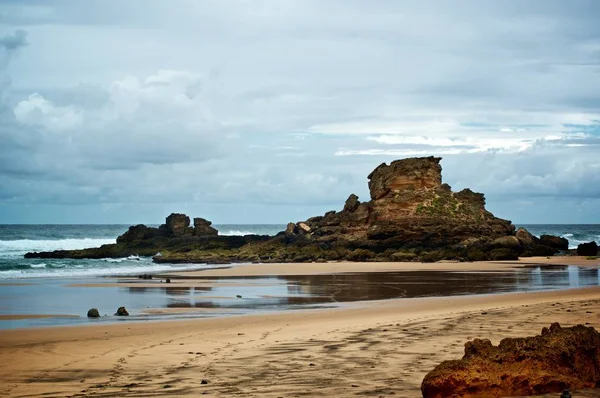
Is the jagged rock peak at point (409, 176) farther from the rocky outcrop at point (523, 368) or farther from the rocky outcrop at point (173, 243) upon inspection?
the rocky outcrop at point (523, 368)

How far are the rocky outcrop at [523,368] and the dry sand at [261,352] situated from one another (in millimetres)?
548

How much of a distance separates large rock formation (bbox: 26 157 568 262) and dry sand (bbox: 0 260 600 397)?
33.5m

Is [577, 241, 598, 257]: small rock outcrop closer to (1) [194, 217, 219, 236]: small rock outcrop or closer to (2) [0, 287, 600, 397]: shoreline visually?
(2) [0, 287, 600, 397]: shoreline

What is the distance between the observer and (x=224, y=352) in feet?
34.6

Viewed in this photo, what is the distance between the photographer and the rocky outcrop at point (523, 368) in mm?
6875

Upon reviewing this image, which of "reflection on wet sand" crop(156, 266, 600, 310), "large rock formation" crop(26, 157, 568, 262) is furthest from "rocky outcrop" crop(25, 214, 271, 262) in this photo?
"reflection on wet sand" crop(156, 266, 600, 310)

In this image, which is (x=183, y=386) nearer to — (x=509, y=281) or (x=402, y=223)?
(x=509, y=281)

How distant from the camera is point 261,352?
10.4 meters

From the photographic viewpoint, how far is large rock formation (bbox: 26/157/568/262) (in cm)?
5112

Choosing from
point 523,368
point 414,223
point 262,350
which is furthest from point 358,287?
point 414,223

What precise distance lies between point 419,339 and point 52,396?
5.68 metres

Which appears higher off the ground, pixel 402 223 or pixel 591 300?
pixel 402 223

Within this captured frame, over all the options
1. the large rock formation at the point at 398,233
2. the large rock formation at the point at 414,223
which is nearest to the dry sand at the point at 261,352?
the large rock formation at the point at 398,233

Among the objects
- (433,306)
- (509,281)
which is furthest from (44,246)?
(433,306)
